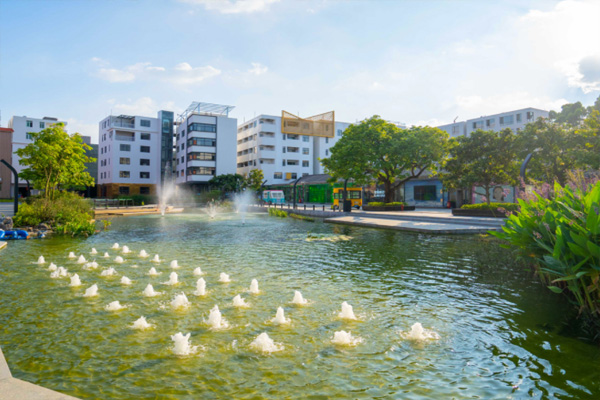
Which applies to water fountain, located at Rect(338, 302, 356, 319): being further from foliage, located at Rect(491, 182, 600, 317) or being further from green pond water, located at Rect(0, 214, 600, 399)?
foliage, located at Rect(491, 182, 600, 317)

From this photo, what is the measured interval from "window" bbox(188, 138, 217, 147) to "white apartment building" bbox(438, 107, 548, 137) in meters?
45.8

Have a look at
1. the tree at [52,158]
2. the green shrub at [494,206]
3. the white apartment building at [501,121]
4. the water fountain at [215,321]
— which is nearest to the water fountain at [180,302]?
the water fountain at [215,321]

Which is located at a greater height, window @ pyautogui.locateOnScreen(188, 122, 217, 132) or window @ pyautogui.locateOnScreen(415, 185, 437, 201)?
window @ pyautogui.locateOnScreen(188, 122, 217, 132)

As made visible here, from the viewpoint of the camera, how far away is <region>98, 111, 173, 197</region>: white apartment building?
7212cm

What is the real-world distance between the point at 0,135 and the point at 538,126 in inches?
3152

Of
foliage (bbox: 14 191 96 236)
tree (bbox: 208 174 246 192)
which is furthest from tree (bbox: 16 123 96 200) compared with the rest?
tree (bbox: 208 174 246 192)

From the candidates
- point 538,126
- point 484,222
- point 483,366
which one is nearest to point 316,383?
point 483,366

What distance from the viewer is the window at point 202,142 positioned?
69938 millimetres

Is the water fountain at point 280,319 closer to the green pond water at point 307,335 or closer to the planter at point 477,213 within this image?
the green pond water at point 307,335

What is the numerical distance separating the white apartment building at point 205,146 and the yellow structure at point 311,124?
Answer: 24085mm

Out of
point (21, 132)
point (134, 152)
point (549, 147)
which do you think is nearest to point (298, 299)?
point (549, 147)

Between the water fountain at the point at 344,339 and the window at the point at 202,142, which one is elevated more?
the window at the point at 202,142

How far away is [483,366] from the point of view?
15.7ft

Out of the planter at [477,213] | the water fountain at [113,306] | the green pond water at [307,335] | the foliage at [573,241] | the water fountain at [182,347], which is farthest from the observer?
the planter at [477,213]
